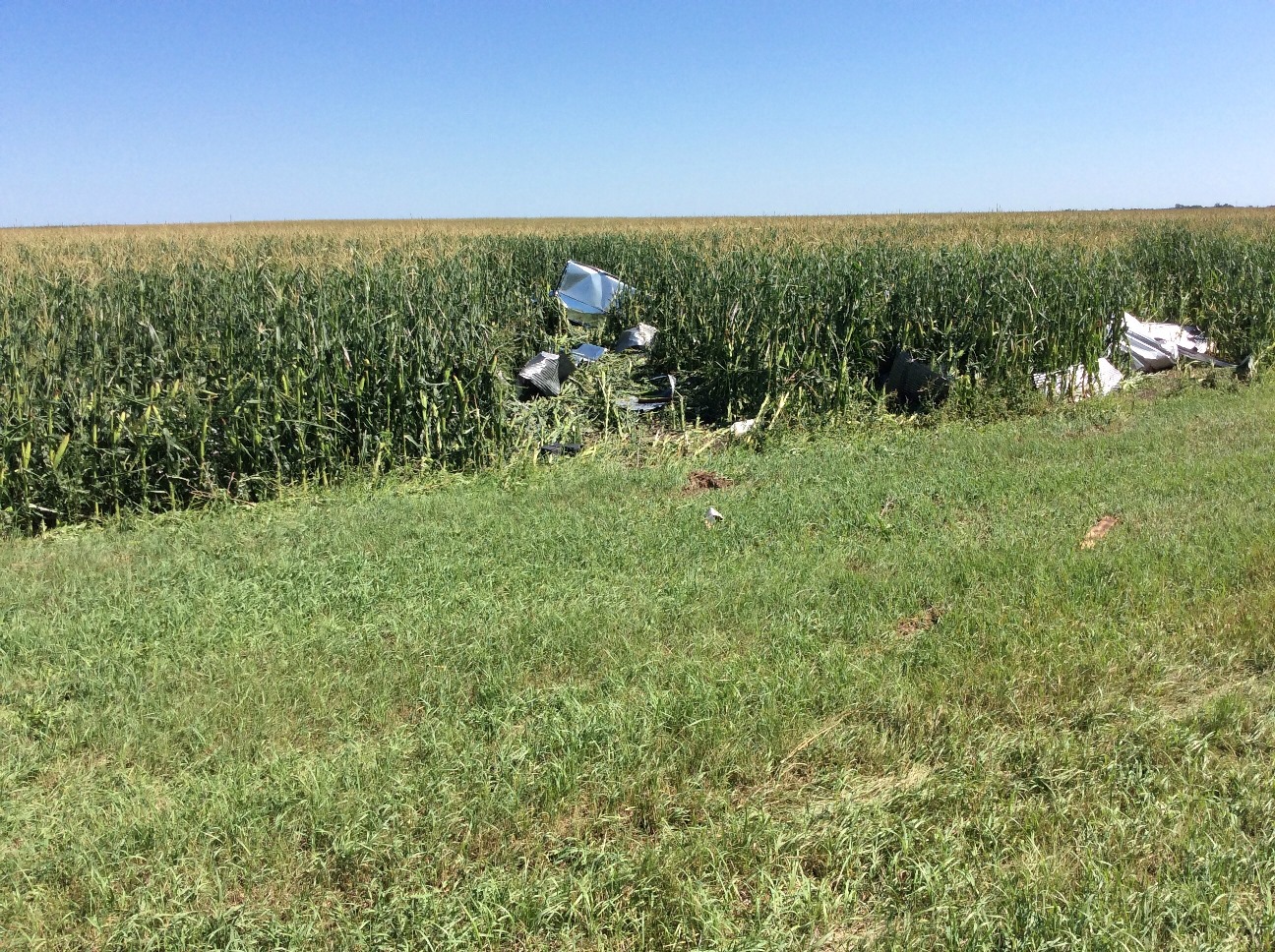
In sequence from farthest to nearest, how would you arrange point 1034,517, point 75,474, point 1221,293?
point 1221,293
point 75,474
point 1034,517

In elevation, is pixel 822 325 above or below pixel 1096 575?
above

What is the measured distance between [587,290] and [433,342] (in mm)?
6195

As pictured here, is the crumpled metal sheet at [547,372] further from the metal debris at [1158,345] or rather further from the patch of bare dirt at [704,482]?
the metal debris at [1158,345]

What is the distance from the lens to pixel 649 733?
3.52 metres

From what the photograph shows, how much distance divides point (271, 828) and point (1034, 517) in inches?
200

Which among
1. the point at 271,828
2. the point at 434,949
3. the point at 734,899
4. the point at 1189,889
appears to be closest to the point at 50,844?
the point at 271,828

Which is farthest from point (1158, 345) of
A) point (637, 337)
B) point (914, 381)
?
point (637, 337)

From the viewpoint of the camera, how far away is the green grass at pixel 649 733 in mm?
2678

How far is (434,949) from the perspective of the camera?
254 cm

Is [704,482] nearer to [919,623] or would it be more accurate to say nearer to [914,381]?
[919,623]

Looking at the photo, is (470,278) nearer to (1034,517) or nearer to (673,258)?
(673,258)

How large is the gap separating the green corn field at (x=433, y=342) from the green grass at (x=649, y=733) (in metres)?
1.56

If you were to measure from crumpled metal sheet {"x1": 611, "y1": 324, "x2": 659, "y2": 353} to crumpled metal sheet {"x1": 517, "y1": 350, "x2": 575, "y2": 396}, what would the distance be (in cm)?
199

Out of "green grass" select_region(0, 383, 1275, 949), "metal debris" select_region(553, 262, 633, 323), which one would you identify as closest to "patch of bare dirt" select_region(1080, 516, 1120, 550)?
"green grass" select_region(0, 383, 1275, 949)
